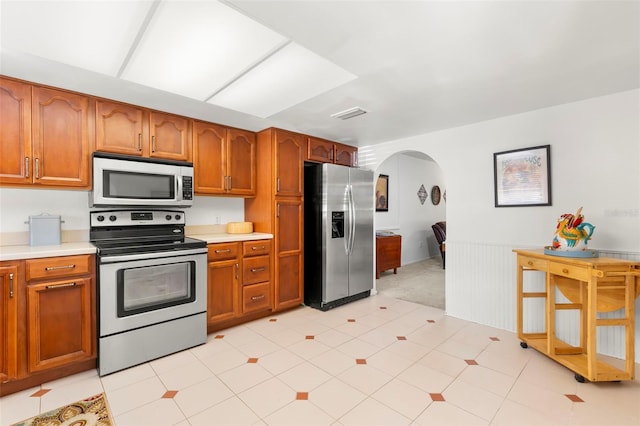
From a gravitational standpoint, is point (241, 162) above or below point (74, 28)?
below

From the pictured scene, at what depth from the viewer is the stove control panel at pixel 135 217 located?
8.86 feet

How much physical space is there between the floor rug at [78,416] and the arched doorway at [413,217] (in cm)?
385

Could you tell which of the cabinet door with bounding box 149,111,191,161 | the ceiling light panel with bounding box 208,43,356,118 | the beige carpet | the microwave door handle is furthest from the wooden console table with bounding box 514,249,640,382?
the cabinet door with bounding box 149,111,191,161

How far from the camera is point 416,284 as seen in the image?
16.7ft

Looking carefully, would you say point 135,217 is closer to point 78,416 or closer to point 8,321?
point 8,321

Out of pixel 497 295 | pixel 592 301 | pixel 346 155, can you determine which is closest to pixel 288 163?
pixel 346 155

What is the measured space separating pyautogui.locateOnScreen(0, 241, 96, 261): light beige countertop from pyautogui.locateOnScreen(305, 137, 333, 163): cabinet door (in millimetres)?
2530

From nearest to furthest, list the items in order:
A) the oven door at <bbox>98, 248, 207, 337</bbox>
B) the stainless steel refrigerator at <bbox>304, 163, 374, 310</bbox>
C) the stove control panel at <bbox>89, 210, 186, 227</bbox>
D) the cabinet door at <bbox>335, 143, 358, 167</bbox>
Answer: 1. the oven door at <bbox>98, 248, 207, 337</bbox>
2. the stove control panel at <bbox>89, 210, 186, 227</bbox>
3. the stainless steel refrigerator at <bbox>304, 163, 374, 310</bbox>
4. the cabinet door at <bbox>335, 143, 358, 167</bbox>

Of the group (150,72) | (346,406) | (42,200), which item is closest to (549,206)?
(346,406)

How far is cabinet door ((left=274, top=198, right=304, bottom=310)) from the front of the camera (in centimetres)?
357

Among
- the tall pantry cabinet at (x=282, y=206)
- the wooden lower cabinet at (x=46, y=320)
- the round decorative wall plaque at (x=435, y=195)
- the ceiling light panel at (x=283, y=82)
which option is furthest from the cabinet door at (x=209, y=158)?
the round decorative wall plaque at (x=435, y=195)

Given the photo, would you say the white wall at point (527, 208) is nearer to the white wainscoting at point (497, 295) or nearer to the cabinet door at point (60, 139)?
the white wainscoting at point (497, 295)

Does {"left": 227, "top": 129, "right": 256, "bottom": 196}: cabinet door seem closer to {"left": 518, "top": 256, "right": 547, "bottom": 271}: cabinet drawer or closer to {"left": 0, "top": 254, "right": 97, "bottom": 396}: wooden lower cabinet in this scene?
{"left": 0, "top": 254, "right": 97, "bottom": 396}: wooden lower cabinet

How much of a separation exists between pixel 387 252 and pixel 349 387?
147 inches
